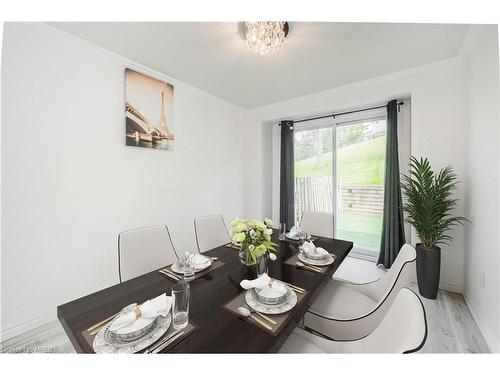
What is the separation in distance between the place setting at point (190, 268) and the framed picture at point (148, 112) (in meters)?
1.59

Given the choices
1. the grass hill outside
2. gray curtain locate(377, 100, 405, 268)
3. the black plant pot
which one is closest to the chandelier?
gray curtain locate(377, 100, 405, 268)

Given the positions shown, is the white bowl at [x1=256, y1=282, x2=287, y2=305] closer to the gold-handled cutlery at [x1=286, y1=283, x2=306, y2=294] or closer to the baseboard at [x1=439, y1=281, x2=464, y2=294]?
the gold-handled cutlery at [x1=286, y1=283, x2=306, y2=294]

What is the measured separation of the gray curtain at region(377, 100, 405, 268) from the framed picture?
2974mm

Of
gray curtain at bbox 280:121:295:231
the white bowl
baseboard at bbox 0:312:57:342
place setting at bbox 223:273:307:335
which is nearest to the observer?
place setting at bbox 223:273:307:335

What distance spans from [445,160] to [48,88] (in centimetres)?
401

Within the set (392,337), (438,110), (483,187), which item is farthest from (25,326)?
(438,110)

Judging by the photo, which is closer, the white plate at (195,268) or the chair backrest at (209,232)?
the white plate at (195,268)

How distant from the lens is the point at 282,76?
2578 mm

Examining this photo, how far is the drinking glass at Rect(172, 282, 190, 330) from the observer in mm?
793

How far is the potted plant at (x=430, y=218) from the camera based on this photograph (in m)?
1.99

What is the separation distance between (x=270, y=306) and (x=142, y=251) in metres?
1.09

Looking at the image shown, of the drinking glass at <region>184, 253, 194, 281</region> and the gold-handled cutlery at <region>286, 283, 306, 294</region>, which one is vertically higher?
the drinking glass at <region>184, 253, 194, 281</region>

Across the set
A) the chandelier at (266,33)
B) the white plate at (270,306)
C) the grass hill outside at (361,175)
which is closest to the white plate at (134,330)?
the white plate at (270,306)

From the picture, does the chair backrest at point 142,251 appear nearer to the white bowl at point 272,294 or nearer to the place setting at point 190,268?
the place setting at point 190,268
